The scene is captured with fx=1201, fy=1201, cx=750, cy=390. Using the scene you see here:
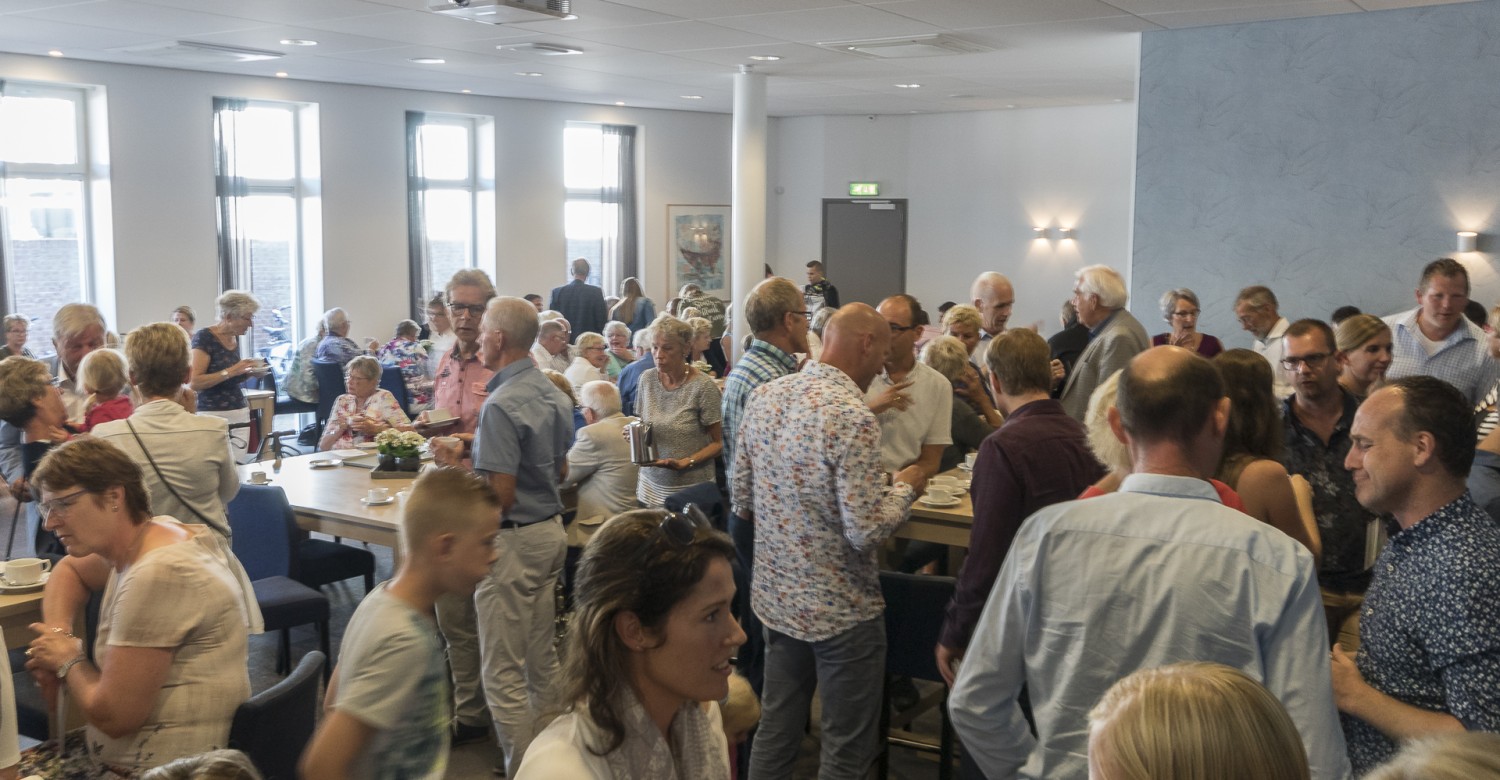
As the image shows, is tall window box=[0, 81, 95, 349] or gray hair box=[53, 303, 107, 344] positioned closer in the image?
gray hair box=[53, 303, 107, 344]

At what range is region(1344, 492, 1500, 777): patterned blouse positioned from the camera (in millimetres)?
2000

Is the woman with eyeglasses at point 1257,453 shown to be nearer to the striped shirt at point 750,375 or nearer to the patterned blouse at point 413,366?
the striped shirt at point 750,375

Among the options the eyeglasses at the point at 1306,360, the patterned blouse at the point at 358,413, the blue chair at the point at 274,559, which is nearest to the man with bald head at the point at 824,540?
the eyeglasses at the point at 1306,360

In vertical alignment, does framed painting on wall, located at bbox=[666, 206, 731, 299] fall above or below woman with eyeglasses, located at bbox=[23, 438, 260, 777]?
above

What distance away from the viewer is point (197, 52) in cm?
987

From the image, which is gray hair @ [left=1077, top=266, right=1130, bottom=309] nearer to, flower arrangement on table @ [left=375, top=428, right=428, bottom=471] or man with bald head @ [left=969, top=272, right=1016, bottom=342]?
man with bald head @ [left=969, top=272, right=1016, bottom=342]

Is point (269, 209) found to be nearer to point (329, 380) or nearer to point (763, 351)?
point (329, 380)

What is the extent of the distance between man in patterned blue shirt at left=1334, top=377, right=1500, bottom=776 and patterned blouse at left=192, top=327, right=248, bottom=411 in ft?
23.0

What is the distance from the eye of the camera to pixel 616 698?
1.72 meters

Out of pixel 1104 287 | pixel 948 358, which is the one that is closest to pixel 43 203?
pixel 948 358

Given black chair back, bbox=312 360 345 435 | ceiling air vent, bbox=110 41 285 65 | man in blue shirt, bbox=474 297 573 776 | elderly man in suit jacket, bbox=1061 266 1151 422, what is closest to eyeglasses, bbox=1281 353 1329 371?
elderly man in suit jacket, bbox=1061 266 1151 422

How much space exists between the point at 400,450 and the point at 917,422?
8.25ft

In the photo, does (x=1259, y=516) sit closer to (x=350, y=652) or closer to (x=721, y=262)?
(x=350, y=652)

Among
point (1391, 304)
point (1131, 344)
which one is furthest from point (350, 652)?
point (1391, 304)
